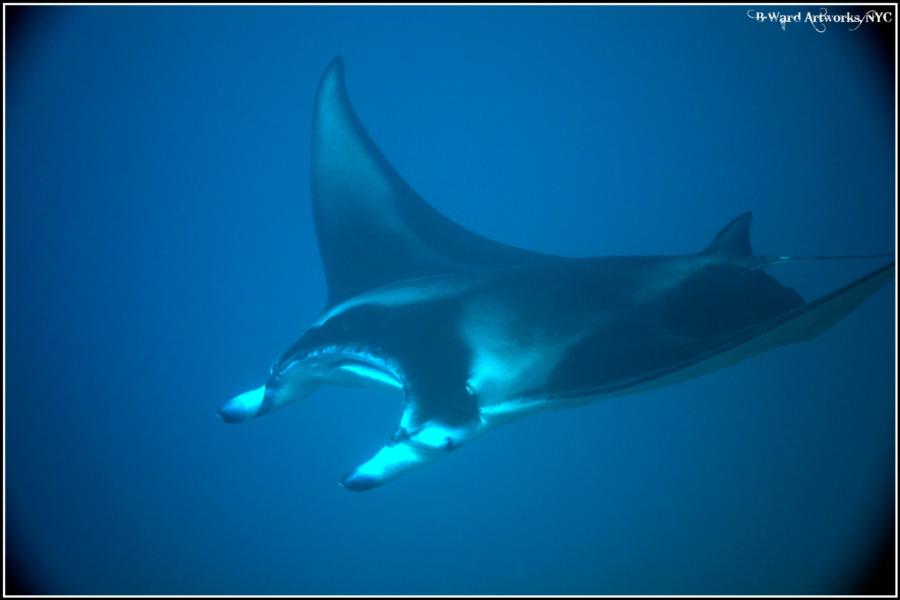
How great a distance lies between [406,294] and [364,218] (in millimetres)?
1181

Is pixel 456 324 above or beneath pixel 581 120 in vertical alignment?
beneath

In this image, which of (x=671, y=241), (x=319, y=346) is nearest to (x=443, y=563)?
(x=319, y=346)

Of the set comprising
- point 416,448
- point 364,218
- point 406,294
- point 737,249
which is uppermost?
point 364,218

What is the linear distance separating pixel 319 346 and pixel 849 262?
1161 cm

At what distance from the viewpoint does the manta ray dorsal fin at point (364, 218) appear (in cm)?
387

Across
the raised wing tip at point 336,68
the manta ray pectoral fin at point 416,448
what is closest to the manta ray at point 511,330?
the manta ray pectoral fin at point 416,448

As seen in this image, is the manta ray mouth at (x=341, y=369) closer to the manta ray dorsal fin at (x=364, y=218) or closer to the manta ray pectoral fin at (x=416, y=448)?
the manta ray pectoral fin at (x=416, y=448)

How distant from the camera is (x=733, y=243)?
3293 mm

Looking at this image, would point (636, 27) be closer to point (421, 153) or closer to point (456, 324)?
point (421, 153)

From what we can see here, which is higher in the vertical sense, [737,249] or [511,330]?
[737,249]

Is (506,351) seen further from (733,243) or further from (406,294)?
(733,243)

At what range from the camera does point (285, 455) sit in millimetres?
8273

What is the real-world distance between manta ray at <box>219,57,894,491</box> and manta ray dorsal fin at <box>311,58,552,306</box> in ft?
0.06

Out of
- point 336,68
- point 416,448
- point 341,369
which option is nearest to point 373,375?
point 341,369
